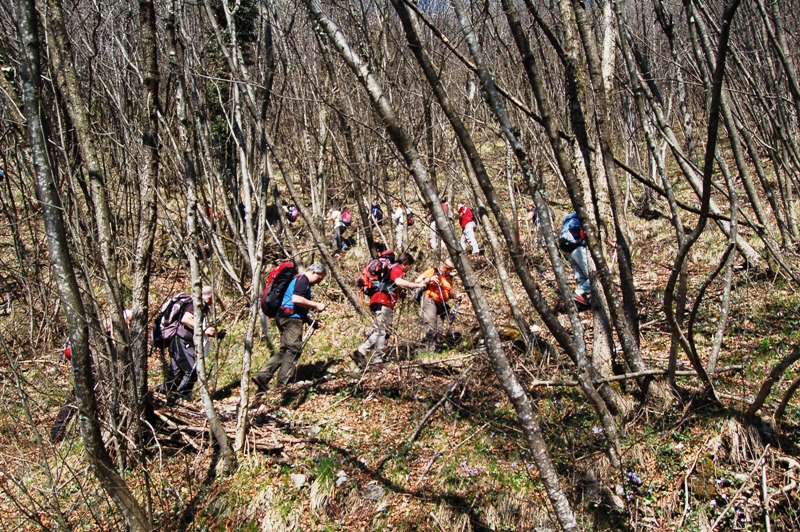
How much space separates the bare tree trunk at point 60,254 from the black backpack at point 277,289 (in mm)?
3364

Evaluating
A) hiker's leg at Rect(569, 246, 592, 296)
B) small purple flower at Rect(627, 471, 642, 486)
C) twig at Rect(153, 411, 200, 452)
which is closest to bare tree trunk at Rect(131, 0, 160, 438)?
twig at Rect(153, 411, 200, 452)

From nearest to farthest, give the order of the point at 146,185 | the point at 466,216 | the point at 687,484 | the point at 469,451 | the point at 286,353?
the point at 687,484 < the point at 146,185 < the point at 469,451 < the point at 286,353 < the point at 466,216

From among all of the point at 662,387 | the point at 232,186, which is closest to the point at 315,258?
the point at 232,186

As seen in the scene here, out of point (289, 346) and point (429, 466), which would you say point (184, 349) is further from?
point (429, 466)

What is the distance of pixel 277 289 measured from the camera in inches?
272

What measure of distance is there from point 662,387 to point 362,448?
307 centimetres

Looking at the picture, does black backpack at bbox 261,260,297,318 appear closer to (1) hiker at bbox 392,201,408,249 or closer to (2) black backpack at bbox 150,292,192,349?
(2) black backpack at bbox 150,292,192,349

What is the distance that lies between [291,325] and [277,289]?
519 mm

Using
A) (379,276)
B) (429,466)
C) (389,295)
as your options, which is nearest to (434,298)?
(389,295)

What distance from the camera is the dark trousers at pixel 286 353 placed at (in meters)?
6.88

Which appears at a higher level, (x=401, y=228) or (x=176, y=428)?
(x=401, y=228)

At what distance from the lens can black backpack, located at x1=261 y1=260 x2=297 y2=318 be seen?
22.5ft

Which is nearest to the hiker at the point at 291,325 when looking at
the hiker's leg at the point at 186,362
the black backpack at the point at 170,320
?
the hiker's leg at the point at 186,362

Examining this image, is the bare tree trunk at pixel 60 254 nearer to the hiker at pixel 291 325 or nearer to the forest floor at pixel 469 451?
the forest floor at pixel 469 451
